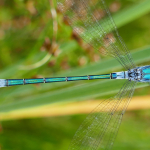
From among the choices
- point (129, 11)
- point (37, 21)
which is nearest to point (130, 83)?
point (129, 11)

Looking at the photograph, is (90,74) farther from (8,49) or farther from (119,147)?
(8,49)

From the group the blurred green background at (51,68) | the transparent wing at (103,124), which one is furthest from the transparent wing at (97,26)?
the transparent wing at (103,124)

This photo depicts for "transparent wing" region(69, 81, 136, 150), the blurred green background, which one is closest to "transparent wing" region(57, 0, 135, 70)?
the blurred green background

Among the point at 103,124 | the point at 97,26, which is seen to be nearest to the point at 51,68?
the point at 97,26

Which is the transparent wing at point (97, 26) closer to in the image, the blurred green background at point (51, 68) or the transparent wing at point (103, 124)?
the blurred green background at point (51, 68)

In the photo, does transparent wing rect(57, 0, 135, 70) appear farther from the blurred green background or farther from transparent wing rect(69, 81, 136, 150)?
transparent wing rect(69, 81, 136, 150)

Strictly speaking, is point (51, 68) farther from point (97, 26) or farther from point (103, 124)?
point (103, 124)
